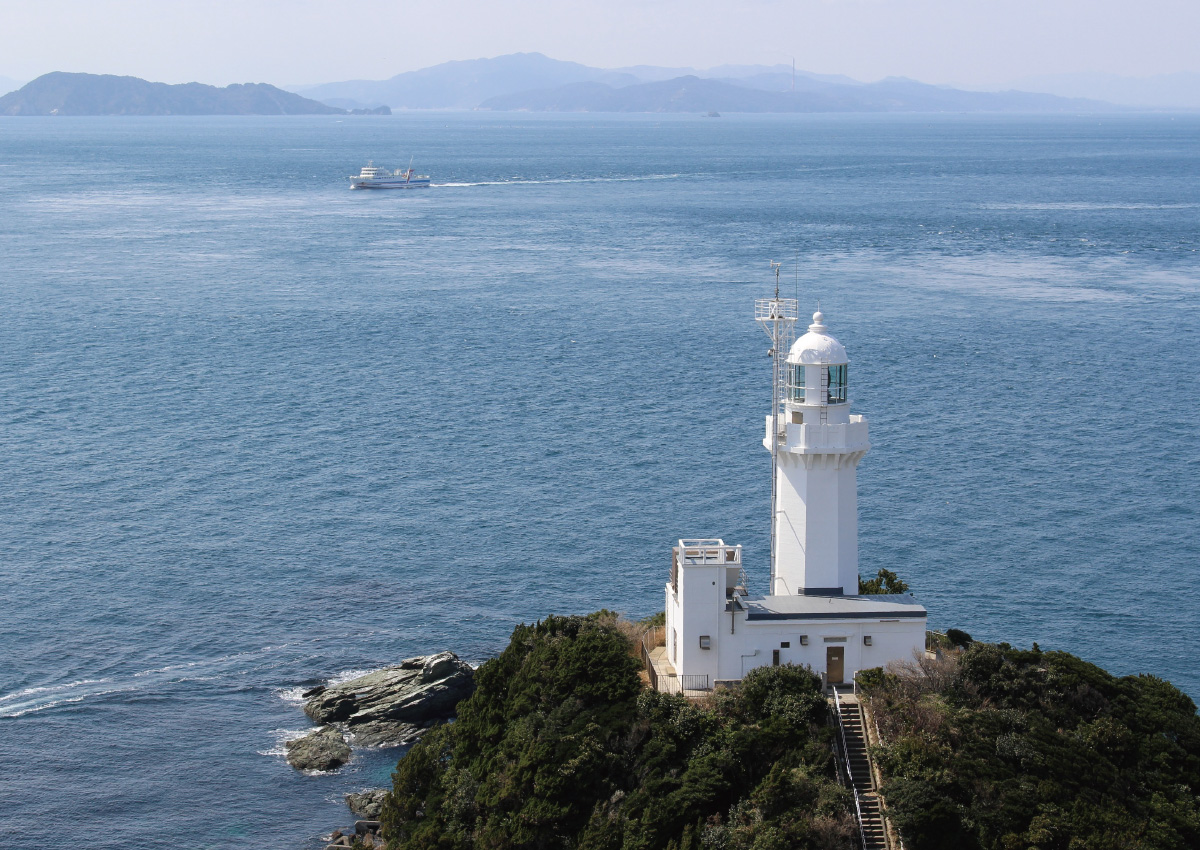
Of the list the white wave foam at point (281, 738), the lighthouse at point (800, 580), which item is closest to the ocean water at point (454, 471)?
the white wave foam at point (281, 738)

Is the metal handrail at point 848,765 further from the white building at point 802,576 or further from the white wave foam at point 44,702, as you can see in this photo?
the white wave foam at point 44,702

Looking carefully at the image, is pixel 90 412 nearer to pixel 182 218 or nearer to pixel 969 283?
pixel 969 283

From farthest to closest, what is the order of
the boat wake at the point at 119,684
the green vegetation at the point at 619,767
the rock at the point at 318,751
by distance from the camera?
the boat wake at the point at 119,684
the rock at the point at 318,751
the green vegetation at the point at 619,767

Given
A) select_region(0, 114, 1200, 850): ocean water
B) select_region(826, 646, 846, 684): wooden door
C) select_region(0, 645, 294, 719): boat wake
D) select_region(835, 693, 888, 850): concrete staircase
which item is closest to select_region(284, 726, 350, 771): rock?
select_region(0, 114, 1200, 850): ocean water

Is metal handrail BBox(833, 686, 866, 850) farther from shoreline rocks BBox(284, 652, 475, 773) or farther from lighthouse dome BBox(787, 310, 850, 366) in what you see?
shoreline rocks BBox(284, 652, 475, 773)

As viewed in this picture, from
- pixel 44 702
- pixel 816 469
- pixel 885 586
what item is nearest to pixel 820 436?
pixel 816 469

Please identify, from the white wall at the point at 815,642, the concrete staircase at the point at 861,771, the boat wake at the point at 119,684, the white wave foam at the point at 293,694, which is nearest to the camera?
the concrete staircase at the point at 861,771

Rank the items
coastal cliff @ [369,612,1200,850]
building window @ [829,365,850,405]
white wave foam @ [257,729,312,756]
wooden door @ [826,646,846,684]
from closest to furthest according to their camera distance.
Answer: coastal cliff @ [369,612,1200,850] → wooden door @ [826,646,846,684] → building window @ [829,365,850,405] → white wave foam @ [257,729,312,756]
